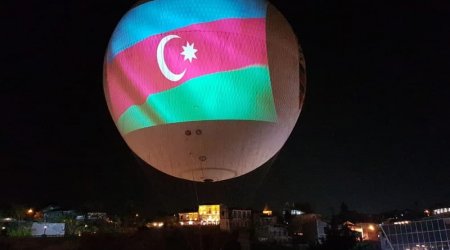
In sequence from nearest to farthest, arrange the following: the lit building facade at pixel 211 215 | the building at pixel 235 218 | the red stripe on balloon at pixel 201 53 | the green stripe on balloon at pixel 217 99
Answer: the red stripe on balloon at pixel 201 53 < the green stripe on balloon at pixel 217 99 < the lit building facade at pixel 211 215 < the building at pixel 235 218

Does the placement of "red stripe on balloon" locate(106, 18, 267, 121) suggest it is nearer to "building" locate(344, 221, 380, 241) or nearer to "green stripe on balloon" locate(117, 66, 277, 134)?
"green stripe on balloon" locate(117, 66, 277, 134)

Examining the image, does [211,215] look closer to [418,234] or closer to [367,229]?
[418,234]

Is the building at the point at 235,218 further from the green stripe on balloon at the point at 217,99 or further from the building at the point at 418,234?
the green stripe on balloon at the point at 217,99

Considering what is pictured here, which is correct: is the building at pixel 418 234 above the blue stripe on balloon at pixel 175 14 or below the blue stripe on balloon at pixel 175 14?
below

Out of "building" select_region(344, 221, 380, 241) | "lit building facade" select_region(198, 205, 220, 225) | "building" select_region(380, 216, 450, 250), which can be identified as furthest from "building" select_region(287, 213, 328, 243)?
"building" select_region(380, 216, 450, 250)

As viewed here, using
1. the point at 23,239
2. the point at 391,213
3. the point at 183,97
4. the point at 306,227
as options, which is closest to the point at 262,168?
the point at 183,97

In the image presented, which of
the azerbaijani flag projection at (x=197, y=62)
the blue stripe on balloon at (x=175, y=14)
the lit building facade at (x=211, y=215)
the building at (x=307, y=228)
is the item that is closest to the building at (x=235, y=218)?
the lit building facade at (x=211, y=215)

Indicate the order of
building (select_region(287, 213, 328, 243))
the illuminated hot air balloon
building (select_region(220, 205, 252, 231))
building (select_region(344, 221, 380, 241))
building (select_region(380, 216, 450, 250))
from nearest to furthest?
the illuminated hot air balloon, building (select_region(380, 216, 450, 250)), building (select_region(220, 205, 252, 231)), building (select_region(287, 213, 328, 243)), building (select_region(344, 221, 380, 241))
